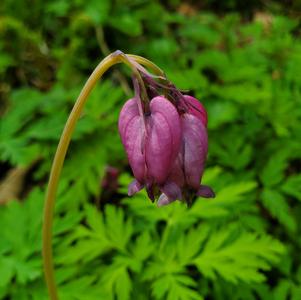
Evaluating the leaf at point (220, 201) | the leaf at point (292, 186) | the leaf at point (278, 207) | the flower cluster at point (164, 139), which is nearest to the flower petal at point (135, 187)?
the flower cluster at point (164, 139)

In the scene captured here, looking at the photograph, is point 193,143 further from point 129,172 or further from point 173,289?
point 129,172

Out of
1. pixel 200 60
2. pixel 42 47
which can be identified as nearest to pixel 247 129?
pixel 200 60

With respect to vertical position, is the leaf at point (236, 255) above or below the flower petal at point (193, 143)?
below

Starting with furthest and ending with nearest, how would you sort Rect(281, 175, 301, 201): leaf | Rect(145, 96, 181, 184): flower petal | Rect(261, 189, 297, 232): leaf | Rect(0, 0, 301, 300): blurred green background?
Rect(281, 175, 301, 201): leaf < Rect(261, 189, 297, 232): leaf < Rect(0, 0, 301, 300): blurred green background < Rect(145, 96, 181, 184): flower petal

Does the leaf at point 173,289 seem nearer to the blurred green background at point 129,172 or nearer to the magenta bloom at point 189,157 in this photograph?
the blurred green background at point 129,172

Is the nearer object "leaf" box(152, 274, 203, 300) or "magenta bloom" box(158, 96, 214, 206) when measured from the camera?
"magenta bloom" box(158, 96, 214, 206)

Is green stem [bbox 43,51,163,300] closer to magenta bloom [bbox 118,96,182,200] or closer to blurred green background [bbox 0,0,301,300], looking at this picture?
magenta bloom [bbox 118,96,182,200]

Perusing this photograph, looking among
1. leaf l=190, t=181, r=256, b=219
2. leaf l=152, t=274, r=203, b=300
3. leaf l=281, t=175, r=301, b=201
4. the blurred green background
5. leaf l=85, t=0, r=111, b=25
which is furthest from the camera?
leaf l=85, t=0, r=111, b=25

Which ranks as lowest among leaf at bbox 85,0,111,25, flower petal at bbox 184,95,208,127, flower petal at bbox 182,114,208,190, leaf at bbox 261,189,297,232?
leaf at bbox 261,189,297,232

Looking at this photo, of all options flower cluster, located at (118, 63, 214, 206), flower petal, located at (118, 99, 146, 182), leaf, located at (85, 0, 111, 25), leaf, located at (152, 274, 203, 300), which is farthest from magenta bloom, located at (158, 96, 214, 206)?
leaf, located at (85, 0, 111, 25)
